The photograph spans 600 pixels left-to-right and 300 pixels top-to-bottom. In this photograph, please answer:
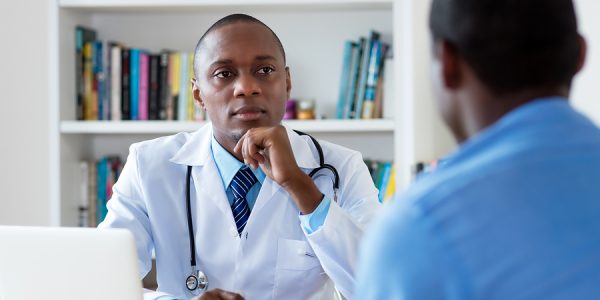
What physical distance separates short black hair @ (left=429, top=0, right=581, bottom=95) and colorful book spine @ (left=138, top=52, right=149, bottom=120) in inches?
85.6

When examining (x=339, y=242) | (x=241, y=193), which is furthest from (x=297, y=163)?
(x=339, y=242)

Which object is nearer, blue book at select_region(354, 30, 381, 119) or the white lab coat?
the white lab coat

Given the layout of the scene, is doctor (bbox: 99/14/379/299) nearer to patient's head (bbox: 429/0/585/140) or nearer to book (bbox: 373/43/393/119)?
patient's head (bbox: 429/0/585/140)

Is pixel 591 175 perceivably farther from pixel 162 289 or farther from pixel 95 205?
pixel 95 205

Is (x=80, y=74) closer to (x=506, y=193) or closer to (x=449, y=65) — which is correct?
(x=449, y=65)

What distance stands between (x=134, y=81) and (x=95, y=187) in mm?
408

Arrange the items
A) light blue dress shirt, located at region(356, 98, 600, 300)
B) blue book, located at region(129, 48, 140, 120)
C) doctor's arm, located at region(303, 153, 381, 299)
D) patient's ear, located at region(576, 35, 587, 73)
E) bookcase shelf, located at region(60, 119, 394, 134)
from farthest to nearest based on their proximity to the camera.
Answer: blue book, located at region(129, 48, 140, 120)
bookcase shelf, located at region(60, 119, 394, 134)
doctor's arm, located at region(303, 153, 381, 299)
patient's ear, located at region(576, 35, 587, 73)
light blue dress shirt, located at region(356, 98, 600, 300)

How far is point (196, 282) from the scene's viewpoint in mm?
1540

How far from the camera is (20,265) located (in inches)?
44.9

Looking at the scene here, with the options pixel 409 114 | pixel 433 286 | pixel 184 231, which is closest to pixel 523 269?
pixel 433 286

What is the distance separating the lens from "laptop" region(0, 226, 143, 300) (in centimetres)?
110

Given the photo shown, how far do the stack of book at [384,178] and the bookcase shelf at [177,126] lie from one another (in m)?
0.14

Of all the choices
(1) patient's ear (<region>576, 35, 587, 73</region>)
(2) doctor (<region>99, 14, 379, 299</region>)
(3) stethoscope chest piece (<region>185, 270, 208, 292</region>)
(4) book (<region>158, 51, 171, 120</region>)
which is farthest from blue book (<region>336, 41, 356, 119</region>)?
(1) patient's ear (<region>576, 35, 587, 73</region>)

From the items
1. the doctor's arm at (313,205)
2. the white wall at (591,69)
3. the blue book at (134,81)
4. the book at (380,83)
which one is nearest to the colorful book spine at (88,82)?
the blue book at (134,81)
